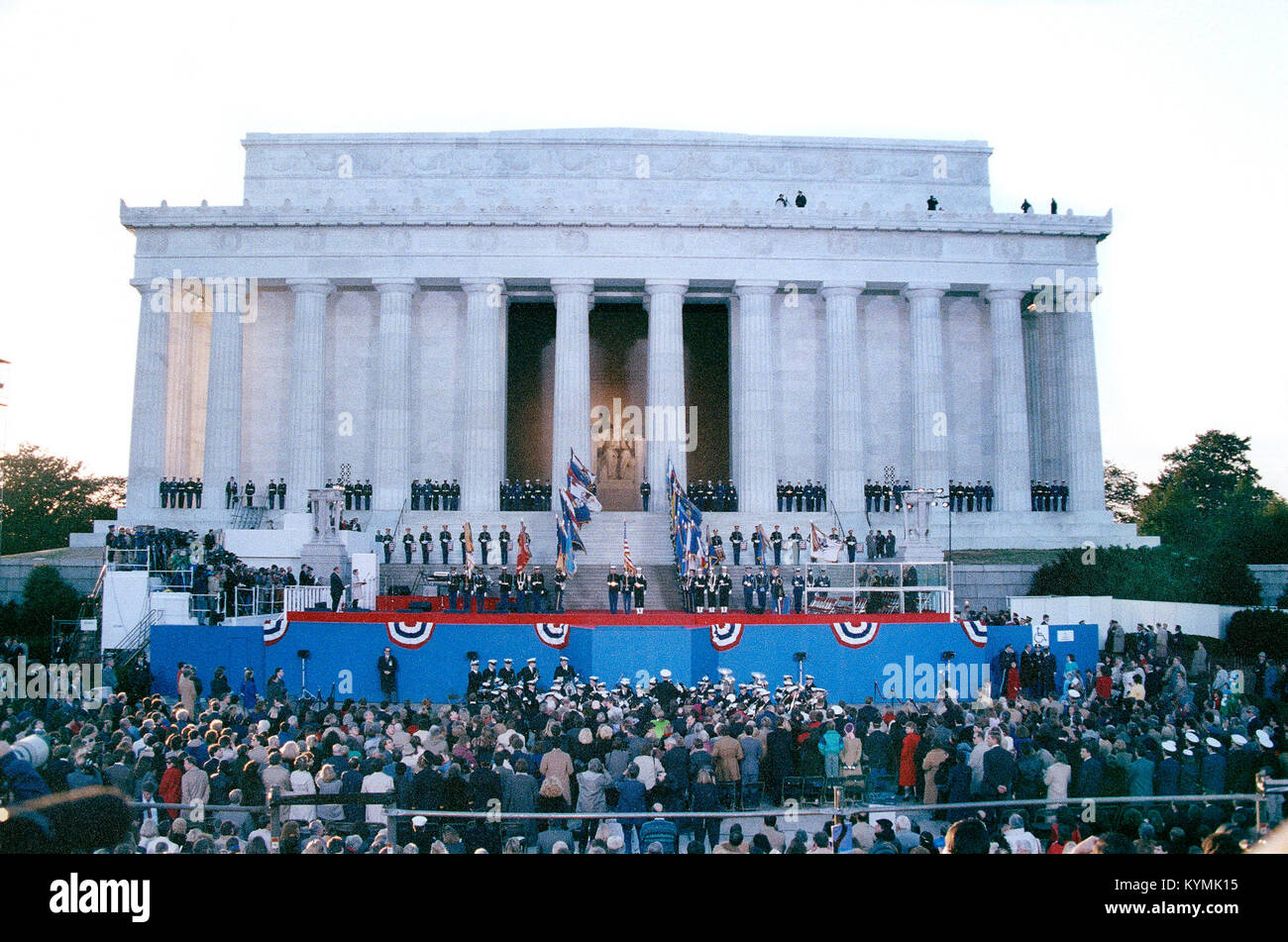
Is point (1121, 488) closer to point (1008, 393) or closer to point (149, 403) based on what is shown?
point (1008, 393)

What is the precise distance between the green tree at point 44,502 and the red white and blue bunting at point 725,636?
51013 millimetres

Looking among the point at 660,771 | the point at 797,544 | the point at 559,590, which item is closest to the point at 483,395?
the point at 797,544

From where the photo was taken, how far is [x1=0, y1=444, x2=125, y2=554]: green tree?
217 feet

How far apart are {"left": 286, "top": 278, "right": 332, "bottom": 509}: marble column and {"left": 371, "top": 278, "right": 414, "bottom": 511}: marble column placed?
2.92 metres

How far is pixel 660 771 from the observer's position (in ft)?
48.3

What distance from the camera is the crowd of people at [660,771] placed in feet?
35.4

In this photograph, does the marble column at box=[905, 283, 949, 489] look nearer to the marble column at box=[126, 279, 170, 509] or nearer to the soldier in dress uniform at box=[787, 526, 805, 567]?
the soldier in dress uniform at box=[787, 526, 805, 567]

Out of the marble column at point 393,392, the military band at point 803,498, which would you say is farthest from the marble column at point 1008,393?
the marble column at point 393,392

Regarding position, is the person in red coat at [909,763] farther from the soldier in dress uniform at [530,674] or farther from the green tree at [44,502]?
the green tree at [44,502]

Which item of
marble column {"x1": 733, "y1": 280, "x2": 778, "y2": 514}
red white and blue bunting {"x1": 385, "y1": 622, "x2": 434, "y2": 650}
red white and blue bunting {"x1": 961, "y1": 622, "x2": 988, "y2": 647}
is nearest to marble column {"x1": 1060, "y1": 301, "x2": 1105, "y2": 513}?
marble column {"x1": 733, "y1": 280, "x2": 778, "y2": 514}

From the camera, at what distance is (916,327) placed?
183 ft
